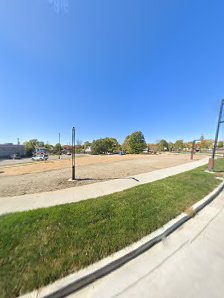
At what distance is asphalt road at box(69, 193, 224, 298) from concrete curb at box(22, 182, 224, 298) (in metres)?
0.09

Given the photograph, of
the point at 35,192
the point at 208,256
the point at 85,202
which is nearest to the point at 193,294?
the point at 208,256

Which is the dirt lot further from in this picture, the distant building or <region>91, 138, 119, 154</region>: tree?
<region>91, 138, 119, 154</region>: tree

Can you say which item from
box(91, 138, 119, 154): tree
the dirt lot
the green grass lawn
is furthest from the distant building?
the green grass lawn

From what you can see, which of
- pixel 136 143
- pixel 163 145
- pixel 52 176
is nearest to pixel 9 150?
pixel 136 143

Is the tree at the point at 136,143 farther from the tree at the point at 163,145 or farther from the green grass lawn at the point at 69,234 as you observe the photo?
the green grass lawn at the point at 69,234

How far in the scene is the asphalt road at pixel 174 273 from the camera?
215 cm

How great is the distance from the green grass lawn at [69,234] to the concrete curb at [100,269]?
0.12 metres

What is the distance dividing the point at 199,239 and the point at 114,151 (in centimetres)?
6607

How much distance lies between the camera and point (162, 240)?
3.38 meters

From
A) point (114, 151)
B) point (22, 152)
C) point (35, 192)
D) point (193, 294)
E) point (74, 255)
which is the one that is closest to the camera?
point (193, 294)

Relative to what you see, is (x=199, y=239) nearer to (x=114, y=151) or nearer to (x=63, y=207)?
(x=63, y=207)

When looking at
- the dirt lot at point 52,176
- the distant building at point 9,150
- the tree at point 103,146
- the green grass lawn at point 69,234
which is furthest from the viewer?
the tree at point 103,146

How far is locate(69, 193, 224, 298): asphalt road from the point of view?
2.15 m

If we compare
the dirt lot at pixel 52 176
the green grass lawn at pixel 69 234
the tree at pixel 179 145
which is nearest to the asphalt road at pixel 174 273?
the green grass lawn at pixel 69 234
